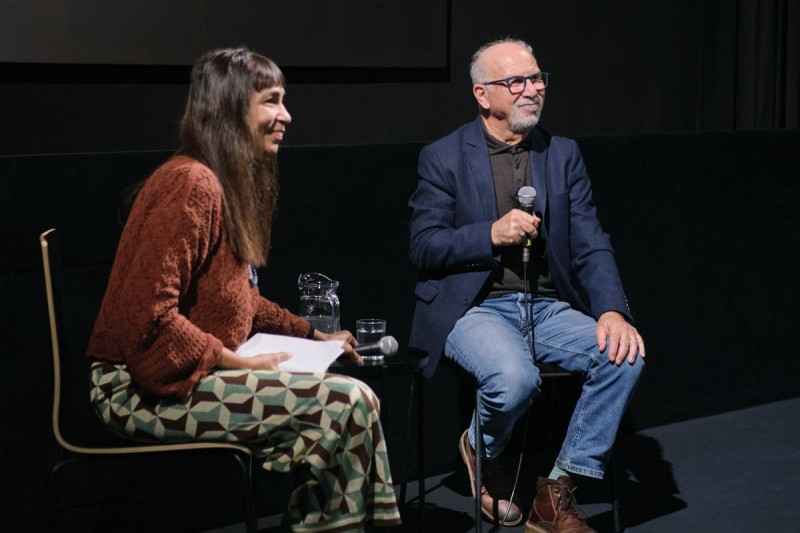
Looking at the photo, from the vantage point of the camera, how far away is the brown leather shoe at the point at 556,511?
2.89 metres

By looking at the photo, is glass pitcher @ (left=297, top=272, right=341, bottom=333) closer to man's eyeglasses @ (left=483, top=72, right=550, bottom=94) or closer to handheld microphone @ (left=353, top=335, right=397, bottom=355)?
handheld microphone @ (left=353, top=335, right=397, bottom=355)

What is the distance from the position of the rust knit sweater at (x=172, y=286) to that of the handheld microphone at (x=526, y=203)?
874 millimetres

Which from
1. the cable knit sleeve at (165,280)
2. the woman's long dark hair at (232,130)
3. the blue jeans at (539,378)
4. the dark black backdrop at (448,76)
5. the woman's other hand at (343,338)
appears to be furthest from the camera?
the dark black backdrop at (448,76)

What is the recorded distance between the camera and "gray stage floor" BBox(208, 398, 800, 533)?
10.3ft

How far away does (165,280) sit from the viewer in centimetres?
217

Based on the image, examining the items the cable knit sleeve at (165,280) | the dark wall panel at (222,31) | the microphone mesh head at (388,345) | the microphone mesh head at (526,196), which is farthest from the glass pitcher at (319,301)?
the dark wall panel at (222,31)

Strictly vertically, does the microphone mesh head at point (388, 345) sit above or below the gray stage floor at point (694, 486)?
above

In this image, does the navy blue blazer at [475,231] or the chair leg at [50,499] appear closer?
the chair leg at [50,499]

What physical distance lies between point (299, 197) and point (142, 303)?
1.10m

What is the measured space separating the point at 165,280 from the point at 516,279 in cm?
126

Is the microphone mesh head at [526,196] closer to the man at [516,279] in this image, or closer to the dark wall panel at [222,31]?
the man at [516,279]

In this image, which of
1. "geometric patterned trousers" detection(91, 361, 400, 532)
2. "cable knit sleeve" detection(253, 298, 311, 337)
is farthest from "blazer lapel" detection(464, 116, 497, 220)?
"geometric patterned trousers" detection(91, 361, 400, 532)

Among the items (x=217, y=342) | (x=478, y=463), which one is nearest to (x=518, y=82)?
(x=478, y=463)

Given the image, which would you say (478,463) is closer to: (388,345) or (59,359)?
(388,345)
